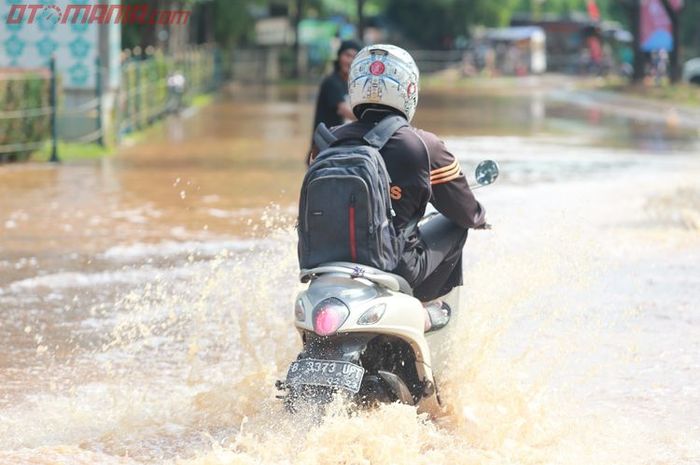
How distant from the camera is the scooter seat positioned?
5102 millimetres

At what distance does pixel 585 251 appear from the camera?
729cm

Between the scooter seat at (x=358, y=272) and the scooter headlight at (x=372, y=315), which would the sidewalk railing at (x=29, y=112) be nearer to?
the scooter seat at (x=358, y=272)

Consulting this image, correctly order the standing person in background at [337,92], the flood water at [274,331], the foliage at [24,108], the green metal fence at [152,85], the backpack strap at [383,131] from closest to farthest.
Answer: the backpack strap at [383,131] → the flood water at [274,331] → the standing person in background at [337,92] → the foliage at [24,108] → the green metal fence at [152,85]

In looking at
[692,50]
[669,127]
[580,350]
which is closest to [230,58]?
[669,127]

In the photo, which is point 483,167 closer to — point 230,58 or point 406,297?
point 406,297

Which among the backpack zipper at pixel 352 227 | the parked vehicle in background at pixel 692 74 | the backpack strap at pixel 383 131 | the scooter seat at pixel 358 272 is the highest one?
the backpack strap at pixel 383 131

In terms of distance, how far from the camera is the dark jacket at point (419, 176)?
535 centimetres

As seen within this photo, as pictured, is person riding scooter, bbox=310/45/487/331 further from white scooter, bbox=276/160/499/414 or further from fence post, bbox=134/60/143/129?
fence post, bbox=134/60/143/129

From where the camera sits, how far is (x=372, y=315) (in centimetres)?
508

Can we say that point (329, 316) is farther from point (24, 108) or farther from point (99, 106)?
point (99, 106)

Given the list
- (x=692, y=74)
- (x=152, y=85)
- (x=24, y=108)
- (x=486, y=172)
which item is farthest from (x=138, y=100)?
(x=692, y=74)

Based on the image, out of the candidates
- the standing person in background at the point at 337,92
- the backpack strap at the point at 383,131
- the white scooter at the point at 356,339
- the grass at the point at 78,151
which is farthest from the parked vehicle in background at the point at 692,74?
the white scooter at the point at 356,339

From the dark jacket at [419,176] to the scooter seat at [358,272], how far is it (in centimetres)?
30

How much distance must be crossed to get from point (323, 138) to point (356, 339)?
0.85m
